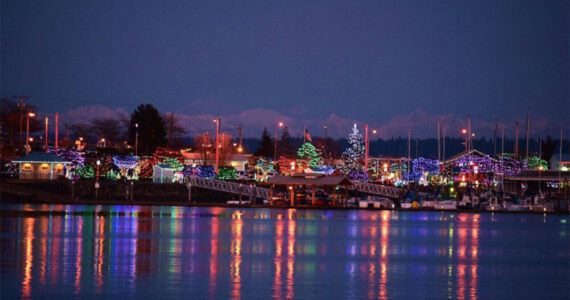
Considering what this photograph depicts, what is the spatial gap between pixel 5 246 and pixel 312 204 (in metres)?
48.8

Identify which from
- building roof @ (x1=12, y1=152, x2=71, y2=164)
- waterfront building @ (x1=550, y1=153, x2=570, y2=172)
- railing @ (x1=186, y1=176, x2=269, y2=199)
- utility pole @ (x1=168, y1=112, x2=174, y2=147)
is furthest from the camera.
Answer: utility pole @ (x1=168, y1=112, x2=174, y2=147)

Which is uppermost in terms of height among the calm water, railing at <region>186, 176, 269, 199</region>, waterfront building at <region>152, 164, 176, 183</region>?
waterfront building at <region>152, 164, 176, 183</region>

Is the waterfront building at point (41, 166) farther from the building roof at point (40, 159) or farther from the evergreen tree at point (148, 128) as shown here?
the evergreen tree at point (148, 128)

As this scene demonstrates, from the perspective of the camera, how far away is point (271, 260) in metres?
31.1

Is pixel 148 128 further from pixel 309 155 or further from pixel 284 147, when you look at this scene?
pixel 284 147

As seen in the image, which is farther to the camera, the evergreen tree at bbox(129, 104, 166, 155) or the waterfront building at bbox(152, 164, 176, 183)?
the evergreen tree at bbox(129, 104, 166, 155)

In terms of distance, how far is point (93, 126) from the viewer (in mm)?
164750

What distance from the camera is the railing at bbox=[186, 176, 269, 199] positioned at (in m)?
83.4

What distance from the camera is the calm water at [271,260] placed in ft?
78.2

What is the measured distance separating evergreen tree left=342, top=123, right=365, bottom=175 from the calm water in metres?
58.1

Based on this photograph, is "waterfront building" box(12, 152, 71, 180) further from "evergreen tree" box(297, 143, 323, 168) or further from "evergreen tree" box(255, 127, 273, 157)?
"evergreen tree" box(255, 127, 273, 157)

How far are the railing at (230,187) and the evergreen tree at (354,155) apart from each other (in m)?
27.8

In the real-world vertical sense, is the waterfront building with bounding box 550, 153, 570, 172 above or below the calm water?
above

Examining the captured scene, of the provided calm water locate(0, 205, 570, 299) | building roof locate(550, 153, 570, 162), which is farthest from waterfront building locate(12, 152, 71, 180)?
building roof locate(550, 153, 570, 162)
